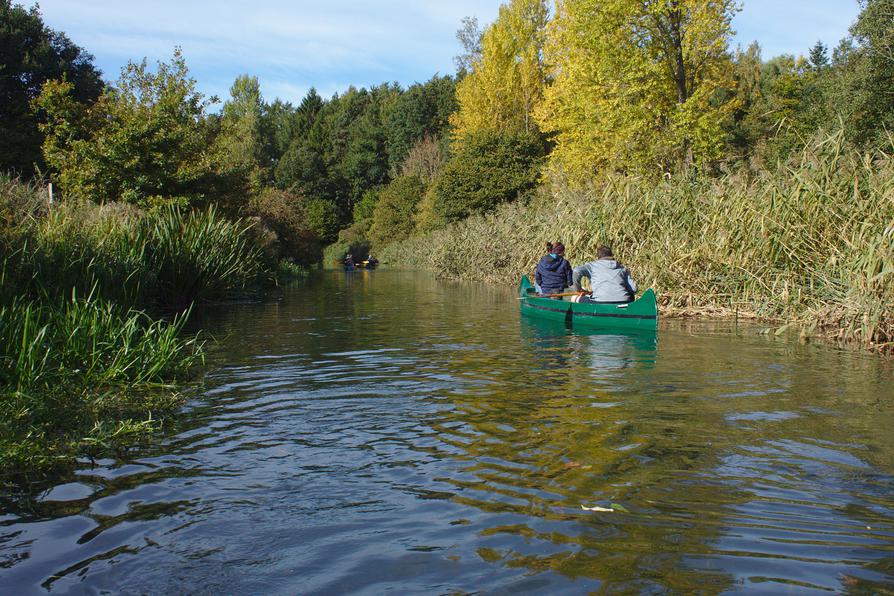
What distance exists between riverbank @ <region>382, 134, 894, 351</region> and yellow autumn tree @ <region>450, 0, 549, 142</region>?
2586cm

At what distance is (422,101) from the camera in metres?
79.0

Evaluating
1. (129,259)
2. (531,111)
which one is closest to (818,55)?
(531,111)

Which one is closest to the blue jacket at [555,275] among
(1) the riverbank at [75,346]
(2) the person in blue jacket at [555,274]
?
(2) the person in blue jacket at [555,274]

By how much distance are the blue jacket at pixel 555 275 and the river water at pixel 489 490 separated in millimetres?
7481

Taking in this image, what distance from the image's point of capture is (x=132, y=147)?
22.2 m

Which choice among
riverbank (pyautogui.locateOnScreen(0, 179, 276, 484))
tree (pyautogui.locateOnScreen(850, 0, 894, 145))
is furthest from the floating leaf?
tree (pyautogui.locateOnScreen(850, 0, 894, 145))

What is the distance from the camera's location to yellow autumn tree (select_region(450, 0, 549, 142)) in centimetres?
4500

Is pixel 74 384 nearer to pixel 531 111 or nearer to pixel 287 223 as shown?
pixel 287 223

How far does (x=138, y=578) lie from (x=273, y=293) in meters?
21.5

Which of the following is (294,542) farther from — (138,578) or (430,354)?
(430,354)

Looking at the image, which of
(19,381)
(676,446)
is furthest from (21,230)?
A: (676,446)

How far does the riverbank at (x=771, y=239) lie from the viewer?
11.2 m

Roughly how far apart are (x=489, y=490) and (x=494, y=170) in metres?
38.2

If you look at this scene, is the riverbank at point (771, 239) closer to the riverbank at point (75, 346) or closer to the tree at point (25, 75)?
the riverbank at point (75, 346)
